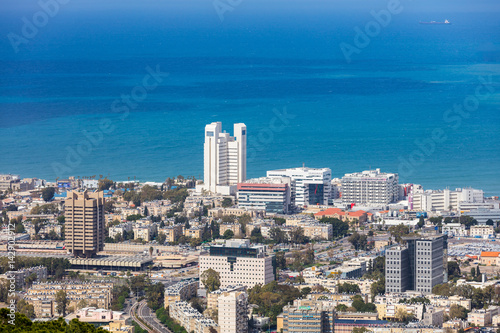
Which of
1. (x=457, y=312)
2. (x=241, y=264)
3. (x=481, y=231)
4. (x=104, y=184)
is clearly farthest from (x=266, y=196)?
(x=457, y=312)

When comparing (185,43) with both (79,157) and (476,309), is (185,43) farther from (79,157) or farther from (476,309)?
(476,309)

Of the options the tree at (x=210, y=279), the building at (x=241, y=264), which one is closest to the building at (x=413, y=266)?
the building at (x=241, y=264)

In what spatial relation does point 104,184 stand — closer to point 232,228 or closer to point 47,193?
point 47,193

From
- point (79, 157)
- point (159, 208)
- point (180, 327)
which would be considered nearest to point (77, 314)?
point (180, 327)

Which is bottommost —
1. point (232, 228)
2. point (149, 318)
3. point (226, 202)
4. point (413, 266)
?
point (149, 318)

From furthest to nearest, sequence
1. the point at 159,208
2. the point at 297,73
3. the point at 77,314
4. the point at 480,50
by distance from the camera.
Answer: the point at 480,50, the point at 297,73, the point at 159,208, the point at 77,314

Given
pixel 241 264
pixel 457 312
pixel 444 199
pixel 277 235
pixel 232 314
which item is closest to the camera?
pixel 232 314

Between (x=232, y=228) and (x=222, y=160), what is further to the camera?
(x=222, y=160)
